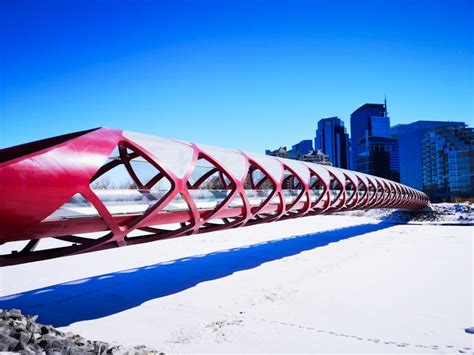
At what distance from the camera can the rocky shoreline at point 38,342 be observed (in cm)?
451

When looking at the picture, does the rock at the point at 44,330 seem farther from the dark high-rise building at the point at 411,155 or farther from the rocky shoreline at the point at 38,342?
the dark high-rise building at the point at 411,155

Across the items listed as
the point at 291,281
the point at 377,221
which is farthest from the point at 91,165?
the point at 377,221

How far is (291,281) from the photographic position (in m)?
10.6

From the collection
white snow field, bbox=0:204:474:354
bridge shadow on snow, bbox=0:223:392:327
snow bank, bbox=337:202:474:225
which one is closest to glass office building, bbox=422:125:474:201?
snow bank, bbox=337:202:474:225

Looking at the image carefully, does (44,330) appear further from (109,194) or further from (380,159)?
(380,159)

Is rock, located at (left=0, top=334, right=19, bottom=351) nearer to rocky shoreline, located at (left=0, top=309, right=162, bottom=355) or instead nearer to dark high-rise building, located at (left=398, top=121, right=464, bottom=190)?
rocky shoreline, located at (left=0, top=309, right=162, bottom=355)

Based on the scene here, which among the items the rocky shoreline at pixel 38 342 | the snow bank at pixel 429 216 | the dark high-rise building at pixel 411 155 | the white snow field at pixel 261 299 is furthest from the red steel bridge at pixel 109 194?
the dark high-rise building at pixel 411 155

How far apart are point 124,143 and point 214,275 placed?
5.84m

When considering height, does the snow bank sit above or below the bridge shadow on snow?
below

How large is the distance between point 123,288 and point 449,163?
378 feet

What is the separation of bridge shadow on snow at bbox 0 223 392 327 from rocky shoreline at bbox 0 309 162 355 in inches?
82.5

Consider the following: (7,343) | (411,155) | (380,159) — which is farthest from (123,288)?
(380,159)

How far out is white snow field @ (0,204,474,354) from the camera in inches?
249

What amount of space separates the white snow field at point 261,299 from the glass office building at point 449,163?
91658 mm
